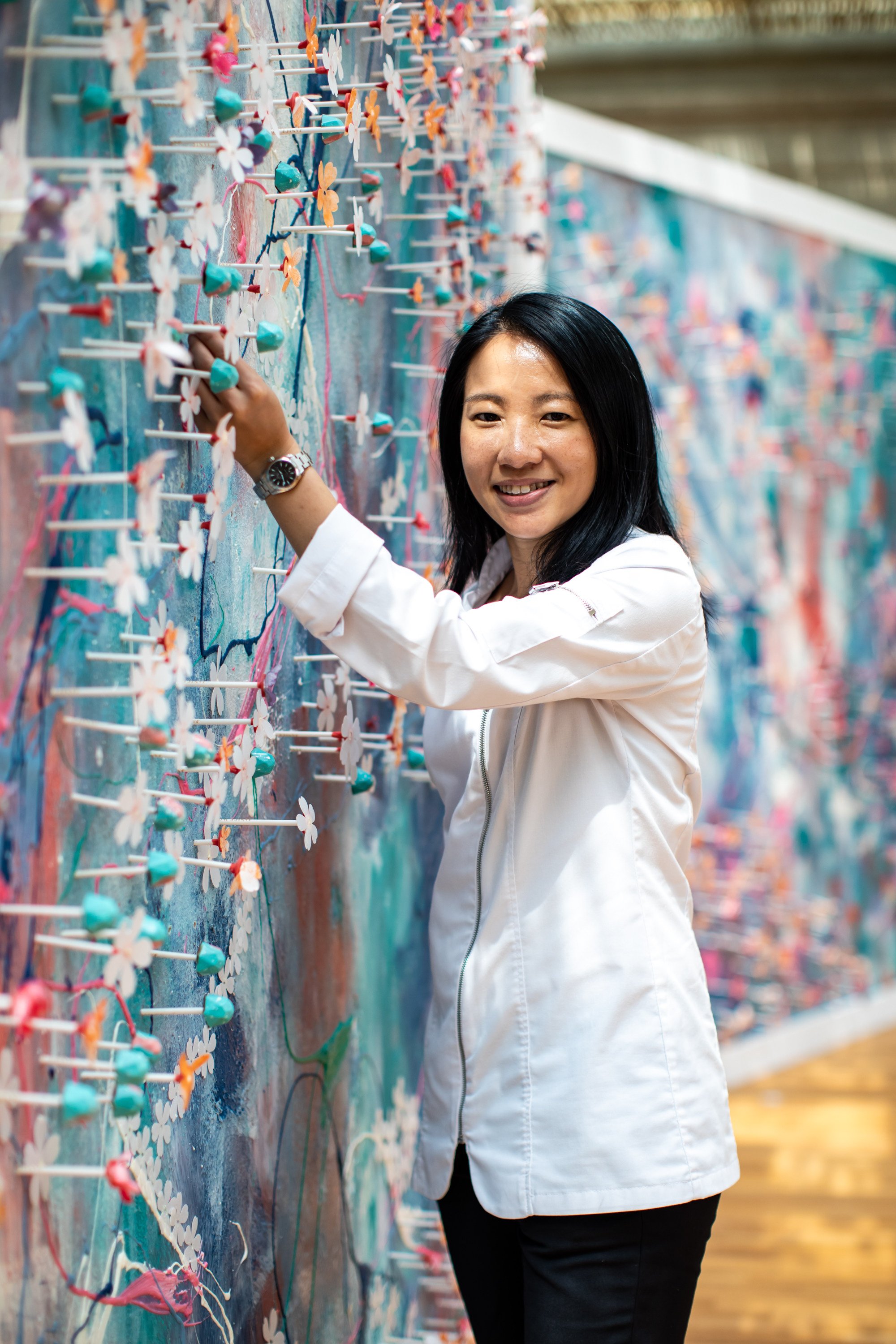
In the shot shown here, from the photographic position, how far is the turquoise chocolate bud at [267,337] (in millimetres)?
1250

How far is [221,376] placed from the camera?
1145 mm

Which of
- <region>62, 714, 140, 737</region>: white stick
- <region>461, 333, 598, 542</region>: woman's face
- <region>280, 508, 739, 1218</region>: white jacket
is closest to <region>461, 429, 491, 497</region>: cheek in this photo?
<region>461, 333, 598, 542</region>: woman's face

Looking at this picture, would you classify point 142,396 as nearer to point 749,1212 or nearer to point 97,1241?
point 97,1241

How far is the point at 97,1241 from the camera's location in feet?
3.65

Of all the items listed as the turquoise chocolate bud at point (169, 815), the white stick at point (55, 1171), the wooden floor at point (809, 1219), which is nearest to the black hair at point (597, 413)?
the turquoise chocolate bud at point (169, 815)

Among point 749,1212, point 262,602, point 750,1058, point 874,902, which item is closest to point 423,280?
point 262,602

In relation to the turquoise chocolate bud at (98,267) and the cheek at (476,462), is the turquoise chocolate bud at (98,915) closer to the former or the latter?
the turquoise chocolate bud at (98,267)

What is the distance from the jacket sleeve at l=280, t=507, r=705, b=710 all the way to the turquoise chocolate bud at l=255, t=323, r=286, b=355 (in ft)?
0.54

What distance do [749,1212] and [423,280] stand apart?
85.9 inches

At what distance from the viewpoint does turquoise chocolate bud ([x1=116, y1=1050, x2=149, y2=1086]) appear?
3.39 feet

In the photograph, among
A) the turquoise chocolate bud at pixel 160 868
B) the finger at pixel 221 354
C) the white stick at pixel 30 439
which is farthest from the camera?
the finger at pixel 221 354

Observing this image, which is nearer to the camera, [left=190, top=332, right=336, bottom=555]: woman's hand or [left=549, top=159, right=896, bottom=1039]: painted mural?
[left=190, top=332, right=336, bottom=555]: woman's hand

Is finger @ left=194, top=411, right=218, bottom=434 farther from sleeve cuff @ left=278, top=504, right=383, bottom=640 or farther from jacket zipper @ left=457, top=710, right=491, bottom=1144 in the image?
jacket zipper @ left=457, top=710, right=491, bottom=1144

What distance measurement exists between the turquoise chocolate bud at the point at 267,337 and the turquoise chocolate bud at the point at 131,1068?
1.94 ft
